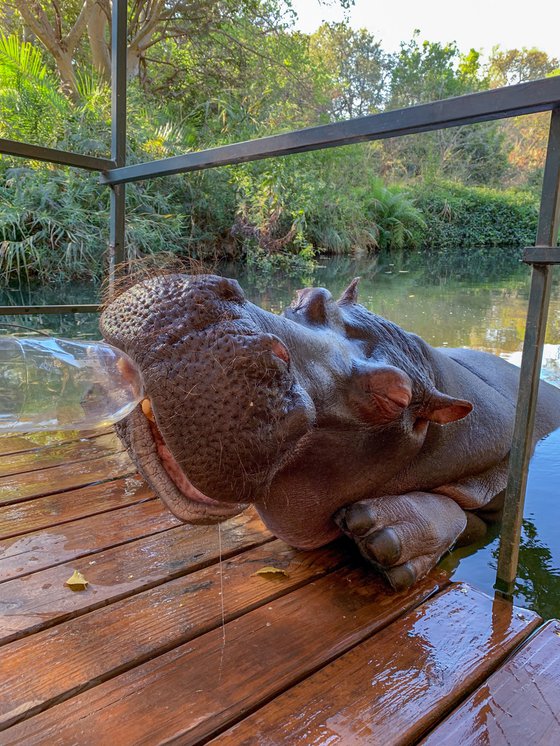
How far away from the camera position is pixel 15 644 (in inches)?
54.0

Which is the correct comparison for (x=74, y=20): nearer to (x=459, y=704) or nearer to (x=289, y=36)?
(x=289, y=36)

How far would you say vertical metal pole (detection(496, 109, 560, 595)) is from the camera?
4.50 ft

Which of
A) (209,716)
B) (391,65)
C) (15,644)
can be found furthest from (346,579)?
(391,65)

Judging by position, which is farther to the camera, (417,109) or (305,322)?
(305,322)

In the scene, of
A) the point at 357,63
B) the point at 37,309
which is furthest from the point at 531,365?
the point at 357,63

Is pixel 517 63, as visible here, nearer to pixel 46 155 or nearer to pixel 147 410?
pixel 46 155

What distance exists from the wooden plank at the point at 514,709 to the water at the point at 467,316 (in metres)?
0.52

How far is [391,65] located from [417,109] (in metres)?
38.1

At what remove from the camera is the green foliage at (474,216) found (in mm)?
26453

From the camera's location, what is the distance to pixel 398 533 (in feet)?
→ 5.59

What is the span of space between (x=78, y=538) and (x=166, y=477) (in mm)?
667

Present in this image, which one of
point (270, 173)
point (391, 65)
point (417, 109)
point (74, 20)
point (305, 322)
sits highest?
point (391, 65)

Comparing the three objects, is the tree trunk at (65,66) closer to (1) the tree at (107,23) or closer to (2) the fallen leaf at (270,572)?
(1) the tree at (107,23)

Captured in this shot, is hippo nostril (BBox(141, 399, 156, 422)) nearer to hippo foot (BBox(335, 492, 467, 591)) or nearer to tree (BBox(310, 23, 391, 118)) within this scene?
hippo foot (BBox(335, 492, 467, 591))
